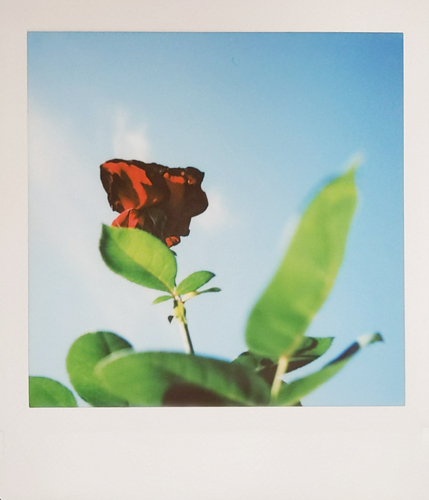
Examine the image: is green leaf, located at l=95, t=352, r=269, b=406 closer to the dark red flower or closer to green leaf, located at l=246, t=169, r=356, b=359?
green leaf, located at l=246, t=169, r=356, b=359

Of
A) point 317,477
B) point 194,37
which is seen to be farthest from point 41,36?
point 317,477

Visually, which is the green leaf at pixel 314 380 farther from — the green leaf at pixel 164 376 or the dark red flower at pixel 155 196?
the dark red flower at pixel 155 196

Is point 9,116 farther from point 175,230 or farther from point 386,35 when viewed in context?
point 386,35

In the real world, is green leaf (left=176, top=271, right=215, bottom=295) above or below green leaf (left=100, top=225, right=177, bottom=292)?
below

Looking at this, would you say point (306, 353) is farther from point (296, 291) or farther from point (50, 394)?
point (50, 394)

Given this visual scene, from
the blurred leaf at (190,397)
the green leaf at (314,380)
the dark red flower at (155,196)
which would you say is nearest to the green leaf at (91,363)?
the blurred leaf at (190,397)

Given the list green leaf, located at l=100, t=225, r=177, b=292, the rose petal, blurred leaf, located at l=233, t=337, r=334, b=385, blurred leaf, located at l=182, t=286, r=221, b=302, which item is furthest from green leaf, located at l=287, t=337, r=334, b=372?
the rose petal
